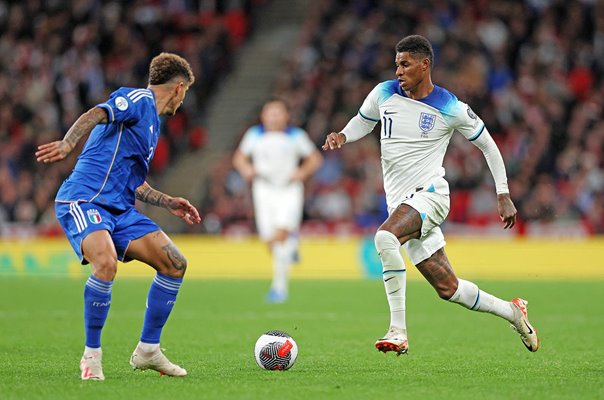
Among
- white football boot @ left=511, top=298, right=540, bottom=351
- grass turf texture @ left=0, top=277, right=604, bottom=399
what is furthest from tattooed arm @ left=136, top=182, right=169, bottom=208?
white football boot @ left=511, top=298, right=540, bottom=351

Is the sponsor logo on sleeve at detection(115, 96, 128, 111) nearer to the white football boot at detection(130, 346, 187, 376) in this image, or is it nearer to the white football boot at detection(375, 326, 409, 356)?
the white football boot at detection(130, 346, 187, 376)

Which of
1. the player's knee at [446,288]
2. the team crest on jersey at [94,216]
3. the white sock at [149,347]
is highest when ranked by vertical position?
the team crest on jersey at [94,216]

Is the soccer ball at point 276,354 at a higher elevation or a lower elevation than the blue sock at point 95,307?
lower

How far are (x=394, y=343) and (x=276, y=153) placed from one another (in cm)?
809

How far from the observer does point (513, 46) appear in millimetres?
22703

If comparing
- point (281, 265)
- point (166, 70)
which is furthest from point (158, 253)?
point (281, 265)

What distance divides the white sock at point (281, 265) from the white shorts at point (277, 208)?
228mm

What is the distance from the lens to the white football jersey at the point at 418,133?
27.8 feet

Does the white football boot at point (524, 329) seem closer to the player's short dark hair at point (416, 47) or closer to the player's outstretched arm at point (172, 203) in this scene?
the player's short dark hair at point (416, 47)

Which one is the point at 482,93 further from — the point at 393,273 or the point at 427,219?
the point at 393,273

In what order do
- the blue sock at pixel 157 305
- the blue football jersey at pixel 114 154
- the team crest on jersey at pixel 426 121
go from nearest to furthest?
the blue football jersey at pixel 114 154
the blue sock at pixel 157 305
the team crest on jersey at pixel 426 121

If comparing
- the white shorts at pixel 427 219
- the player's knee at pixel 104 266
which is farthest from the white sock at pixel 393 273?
the player's knee at pixel 104 266

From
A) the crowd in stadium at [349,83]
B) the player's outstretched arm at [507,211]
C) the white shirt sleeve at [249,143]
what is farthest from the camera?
the crowd in stadium at [349,83]

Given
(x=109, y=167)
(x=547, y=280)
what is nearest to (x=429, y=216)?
(x=109, y=167)
